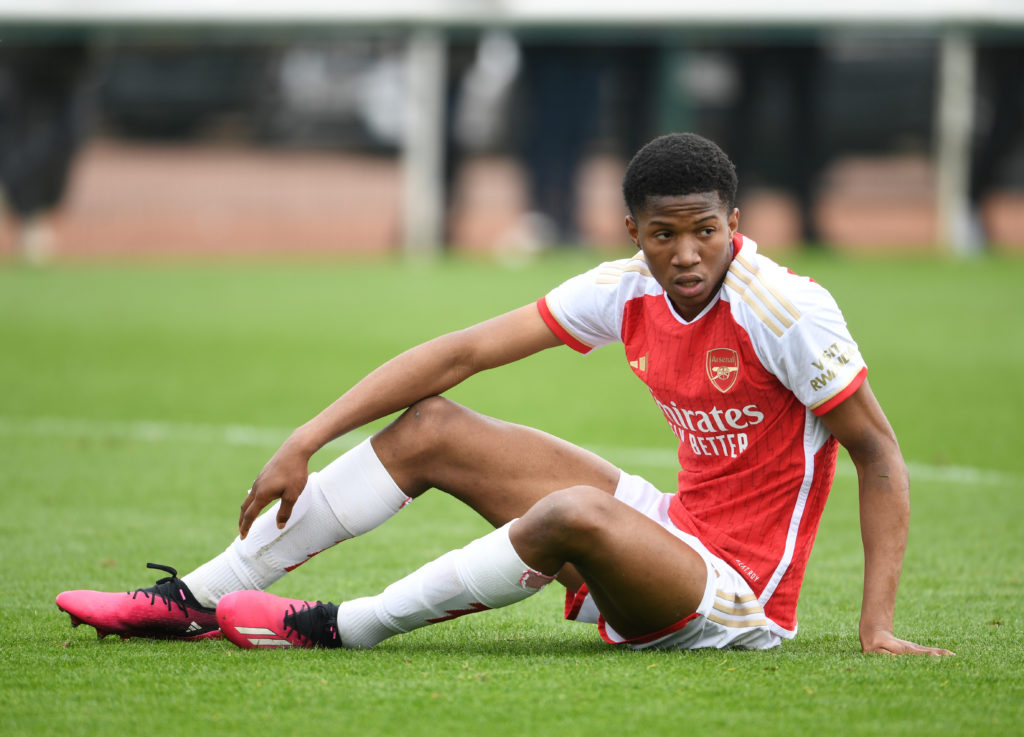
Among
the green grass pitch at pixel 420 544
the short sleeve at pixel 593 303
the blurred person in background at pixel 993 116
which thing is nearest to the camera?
the green grass pitch at pixel 420 544

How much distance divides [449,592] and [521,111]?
19349 mm

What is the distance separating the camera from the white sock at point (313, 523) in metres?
3.40

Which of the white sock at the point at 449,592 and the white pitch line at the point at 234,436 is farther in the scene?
the white pitch line at the point at 234,436

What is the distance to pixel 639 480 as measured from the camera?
3.54 metres

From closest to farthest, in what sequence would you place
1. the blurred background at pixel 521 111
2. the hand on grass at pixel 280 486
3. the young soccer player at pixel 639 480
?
the young soccer player at pixel 639 480 < the hand on grass at pixel 280 486 < the blurred background at pixel 521 111

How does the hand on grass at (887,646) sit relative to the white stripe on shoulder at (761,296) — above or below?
below

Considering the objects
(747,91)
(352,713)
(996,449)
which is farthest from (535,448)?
(747,91)

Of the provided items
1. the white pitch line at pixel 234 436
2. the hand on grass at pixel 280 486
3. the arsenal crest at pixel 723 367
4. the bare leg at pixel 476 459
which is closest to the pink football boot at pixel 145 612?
the hand on grass at pixel 280 486

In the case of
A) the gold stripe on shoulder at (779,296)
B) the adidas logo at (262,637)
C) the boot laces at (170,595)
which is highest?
the gold stripe on shoulder at (779,296)

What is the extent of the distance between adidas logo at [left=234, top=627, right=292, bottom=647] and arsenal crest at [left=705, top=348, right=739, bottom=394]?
1.22 metres

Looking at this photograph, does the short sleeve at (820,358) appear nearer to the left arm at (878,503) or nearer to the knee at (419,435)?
the left arm at (878,503)

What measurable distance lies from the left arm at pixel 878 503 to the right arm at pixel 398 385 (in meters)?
0.83

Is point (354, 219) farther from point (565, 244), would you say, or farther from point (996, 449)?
point (996, 449)

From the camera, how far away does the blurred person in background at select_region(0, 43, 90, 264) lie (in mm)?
20781
